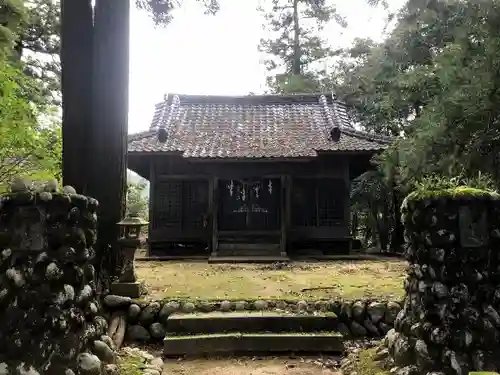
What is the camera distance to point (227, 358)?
5.34 meters

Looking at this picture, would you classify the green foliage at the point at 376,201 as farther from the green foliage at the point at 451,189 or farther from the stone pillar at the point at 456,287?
the stone pillar at the point at 456,287

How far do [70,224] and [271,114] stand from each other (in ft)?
41.5

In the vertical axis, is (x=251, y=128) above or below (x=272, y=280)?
above

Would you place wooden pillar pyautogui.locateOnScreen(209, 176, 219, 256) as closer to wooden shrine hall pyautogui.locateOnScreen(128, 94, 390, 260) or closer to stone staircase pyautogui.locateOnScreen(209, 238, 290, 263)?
wooden shrine hall pyautogui.locateOnScreen(128, 94, 390, 260)

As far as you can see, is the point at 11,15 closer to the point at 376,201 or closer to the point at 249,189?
the point at 249,189

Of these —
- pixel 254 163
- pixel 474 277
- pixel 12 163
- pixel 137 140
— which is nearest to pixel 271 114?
pixel 254 163

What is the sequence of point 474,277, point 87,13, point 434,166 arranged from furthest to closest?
point 434,166 → point 87,13 → point 474,277

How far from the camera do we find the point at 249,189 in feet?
42.9

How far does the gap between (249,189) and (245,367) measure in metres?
8.32

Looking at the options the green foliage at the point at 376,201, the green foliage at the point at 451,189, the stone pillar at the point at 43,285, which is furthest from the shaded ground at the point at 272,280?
the green foliage at the point at 376,201

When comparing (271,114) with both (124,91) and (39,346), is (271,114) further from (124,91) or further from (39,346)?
(39,346)

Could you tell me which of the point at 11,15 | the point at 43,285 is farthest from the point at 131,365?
the point at 11,15

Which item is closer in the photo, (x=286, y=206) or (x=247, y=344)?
(x=247, y=344)

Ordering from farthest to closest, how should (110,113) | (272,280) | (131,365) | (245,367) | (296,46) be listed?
(296,46)
(272,280)
(110,113)
(245,367)
(131,365)
